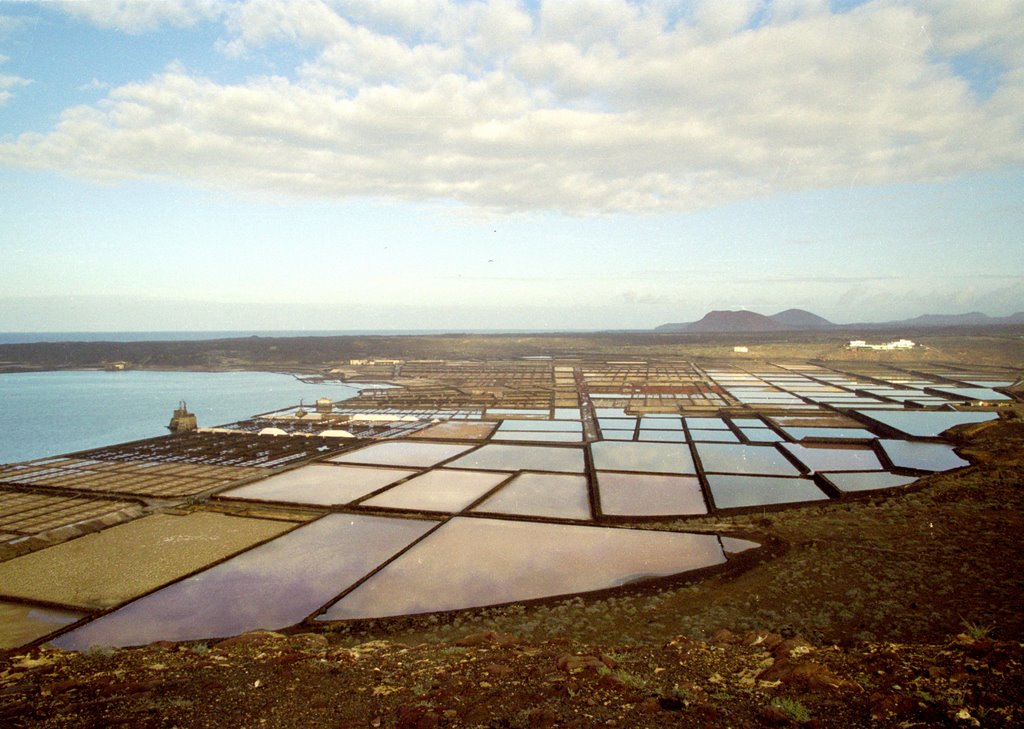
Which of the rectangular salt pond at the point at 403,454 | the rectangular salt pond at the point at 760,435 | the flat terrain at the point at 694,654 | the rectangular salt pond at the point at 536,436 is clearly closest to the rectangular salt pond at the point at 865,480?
the flat terrain at the point at 694,654

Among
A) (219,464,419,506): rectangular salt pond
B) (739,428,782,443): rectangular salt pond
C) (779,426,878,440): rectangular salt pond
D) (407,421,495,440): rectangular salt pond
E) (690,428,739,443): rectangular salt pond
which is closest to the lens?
(219,464,419,506): rectangular salt pond

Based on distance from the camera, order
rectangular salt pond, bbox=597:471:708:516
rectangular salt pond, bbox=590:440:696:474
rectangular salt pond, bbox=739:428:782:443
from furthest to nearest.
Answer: rectangular salt pond, bbox=739:428:782:443, rectangular salt pond, bbox=590:440:696:474, rectangular salt pond, bbox=597:471:708:516

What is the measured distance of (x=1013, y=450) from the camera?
18047 mm

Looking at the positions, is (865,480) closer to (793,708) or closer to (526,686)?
(793,708)

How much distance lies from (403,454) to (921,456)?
60.8ft

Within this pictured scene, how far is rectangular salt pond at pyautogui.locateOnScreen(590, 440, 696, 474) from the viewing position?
18.0 m

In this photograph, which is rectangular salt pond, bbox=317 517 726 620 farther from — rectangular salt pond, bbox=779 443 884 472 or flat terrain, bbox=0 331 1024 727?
rectangular salt pond, bbox=779 443 884 472

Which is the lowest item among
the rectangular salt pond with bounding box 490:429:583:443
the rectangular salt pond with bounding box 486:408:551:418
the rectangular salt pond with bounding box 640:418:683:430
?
the rectangular salt pond with bounding box 490:429:583:443

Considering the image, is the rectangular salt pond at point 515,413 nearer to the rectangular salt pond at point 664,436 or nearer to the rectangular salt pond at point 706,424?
the rectangular salt pond at point 664,436

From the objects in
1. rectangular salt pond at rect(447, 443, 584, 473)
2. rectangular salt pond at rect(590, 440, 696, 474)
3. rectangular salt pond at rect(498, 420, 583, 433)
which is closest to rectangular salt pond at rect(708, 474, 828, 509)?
rectangular salt pond at rect(590, 440, 696, 474)

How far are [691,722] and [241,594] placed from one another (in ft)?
26.1

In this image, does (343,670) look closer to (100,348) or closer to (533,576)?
(533,576)

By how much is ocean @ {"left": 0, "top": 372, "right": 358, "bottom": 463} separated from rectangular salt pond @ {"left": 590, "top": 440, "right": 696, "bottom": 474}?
69.1 ft

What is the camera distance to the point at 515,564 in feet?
34.6
